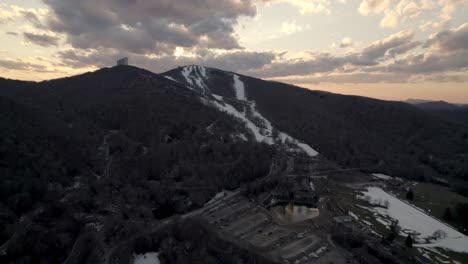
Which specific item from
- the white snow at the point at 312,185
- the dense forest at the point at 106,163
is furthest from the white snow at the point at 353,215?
the dense forest at the point at 106,163

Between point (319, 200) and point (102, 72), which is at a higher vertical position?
point (102, 72)

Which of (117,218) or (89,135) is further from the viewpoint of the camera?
(89,135)

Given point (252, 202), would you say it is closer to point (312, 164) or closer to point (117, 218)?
point (117, 218)

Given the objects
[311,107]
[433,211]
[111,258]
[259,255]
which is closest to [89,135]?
[111,258]

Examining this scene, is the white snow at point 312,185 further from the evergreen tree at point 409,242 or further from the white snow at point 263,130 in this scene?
the white snow at point 263,130

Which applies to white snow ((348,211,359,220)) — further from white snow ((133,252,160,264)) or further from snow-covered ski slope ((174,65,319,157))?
snow-covered ski slope ((174,65,319,157))

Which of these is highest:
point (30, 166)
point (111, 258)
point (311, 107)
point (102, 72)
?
point (102, 72)

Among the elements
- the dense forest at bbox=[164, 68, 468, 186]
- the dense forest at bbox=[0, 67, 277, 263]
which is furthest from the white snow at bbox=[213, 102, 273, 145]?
the dense forest at bbox=[164, 68, 468, 186]
